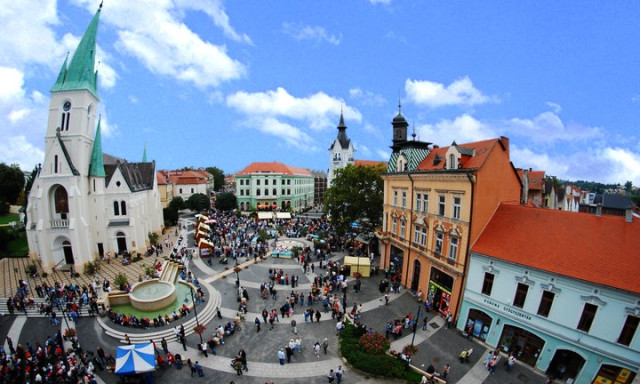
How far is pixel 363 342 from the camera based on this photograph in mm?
15180

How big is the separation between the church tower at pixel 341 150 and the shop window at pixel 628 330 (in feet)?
220

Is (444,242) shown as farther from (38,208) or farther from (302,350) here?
(38,208)

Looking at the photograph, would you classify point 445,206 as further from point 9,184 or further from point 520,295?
point 9,184

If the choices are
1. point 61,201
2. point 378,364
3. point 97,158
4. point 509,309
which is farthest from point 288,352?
point 97,158

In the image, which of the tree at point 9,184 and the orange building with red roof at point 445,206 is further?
the tree at point 9,184

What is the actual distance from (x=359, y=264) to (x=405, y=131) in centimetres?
1552

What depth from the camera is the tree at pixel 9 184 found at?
48.5m

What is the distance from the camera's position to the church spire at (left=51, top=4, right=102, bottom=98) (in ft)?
88.9

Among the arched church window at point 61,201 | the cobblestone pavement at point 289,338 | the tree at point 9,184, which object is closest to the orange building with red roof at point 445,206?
the cobblestone pavement at point 289,338

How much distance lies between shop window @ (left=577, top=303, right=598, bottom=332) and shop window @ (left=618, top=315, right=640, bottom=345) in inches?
38.8

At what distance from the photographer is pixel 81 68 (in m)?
27.4

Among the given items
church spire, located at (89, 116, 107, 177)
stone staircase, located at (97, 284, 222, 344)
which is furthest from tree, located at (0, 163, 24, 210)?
stone staircase, located at (97, 284, 222, 344)

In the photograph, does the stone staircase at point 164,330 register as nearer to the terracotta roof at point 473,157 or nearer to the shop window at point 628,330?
the terracotta roof at point 473,157

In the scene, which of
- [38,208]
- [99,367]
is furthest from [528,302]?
[38,208]
